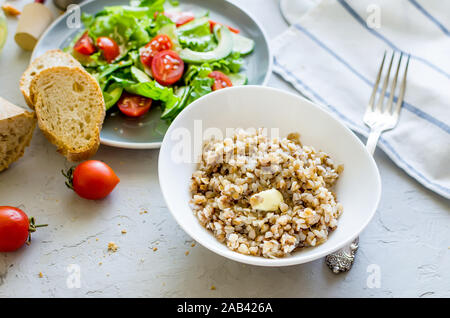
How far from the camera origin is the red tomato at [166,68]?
284 centimetres

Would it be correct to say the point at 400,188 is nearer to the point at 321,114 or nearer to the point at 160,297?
the point at 321,114

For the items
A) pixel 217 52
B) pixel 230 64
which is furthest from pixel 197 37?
pixel 230 64

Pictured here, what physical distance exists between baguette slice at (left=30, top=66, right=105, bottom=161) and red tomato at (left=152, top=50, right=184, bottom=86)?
0.41 metres

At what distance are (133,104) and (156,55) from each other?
0.36 m

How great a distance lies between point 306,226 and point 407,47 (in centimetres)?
177

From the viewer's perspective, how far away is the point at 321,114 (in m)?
2.38

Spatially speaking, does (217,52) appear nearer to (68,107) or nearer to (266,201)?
(68,107)

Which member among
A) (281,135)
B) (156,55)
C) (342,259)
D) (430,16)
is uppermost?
(430,16)

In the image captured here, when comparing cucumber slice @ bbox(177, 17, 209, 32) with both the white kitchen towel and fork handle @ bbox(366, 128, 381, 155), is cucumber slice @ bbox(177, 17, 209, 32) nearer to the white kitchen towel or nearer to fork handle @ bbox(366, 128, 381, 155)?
the white kitchen towel

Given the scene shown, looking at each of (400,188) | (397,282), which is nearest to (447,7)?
(400,188)

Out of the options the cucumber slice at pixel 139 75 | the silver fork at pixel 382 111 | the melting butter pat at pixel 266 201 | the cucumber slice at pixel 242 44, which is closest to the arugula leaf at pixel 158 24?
the cucumber slice at pixel 139 75

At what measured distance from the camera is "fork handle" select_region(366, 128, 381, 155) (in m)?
2.60

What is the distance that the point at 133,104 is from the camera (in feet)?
9.15
